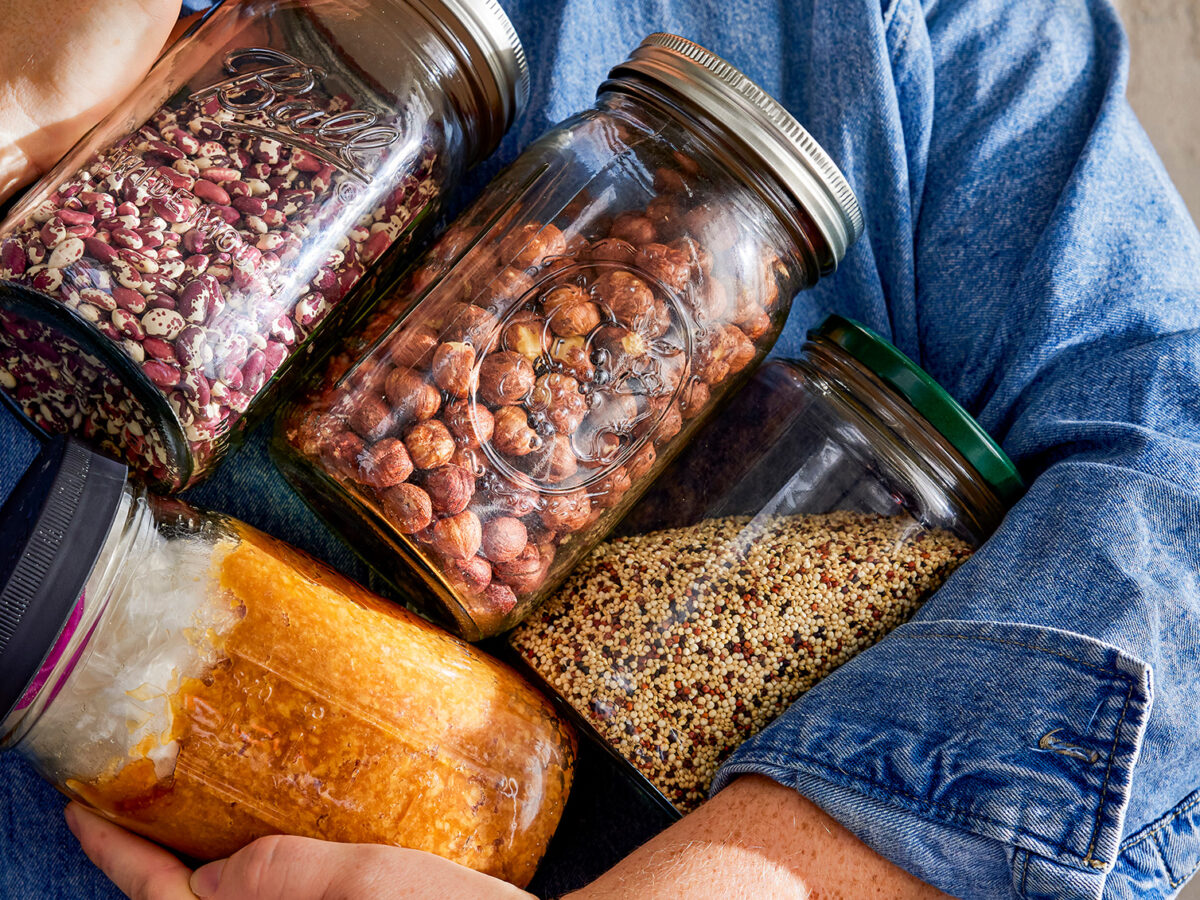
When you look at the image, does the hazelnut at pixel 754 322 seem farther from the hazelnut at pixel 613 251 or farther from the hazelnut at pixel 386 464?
the hazelnut at pixel 386 464

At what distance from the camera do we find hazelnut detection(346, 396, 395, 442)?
22.1 inches

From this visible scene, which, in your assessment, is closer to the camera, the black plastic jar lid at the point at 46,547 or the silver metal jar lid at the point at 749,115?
the black plastic jar lid at the point at 46,547

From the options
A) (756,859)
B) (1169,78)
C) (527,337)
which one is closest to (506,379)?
(527,337)

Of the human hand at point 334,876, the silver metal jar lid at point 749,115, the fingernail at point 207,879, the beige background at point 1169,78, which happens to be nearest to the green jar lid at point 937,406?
the silver metal jar lid at point 749,115

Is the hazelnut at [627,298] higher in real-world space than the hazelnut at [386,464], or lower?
higher

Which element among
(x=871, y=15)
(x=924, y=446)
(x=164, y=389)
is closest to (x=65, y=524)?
(x=164, y=389)

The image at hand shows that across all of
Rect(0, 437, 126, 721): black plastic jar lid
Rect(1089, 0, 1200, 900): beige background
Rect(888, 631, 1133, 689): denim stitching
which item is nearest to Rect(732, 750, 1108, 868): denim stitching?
Rect(888, 631, 1133, 689): denim stitching

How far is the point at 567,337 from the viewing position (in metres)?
0.57

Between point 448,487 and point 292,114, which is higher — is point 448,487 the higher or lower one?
the lower one

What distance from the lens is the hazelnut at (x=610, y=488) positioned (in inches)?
23.5

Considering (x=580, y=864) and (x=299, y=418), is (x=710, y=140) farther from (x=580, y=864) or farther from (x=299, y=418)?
(x=580, y=864)

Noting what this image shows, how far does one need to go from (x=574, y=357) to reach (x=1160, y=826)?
514 millimetres

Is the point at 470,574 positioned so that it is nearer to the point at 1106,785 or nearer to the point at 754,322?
the point at 754,322

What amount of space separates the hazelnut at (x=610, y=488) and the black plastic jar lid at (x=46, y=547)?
1.00ft
